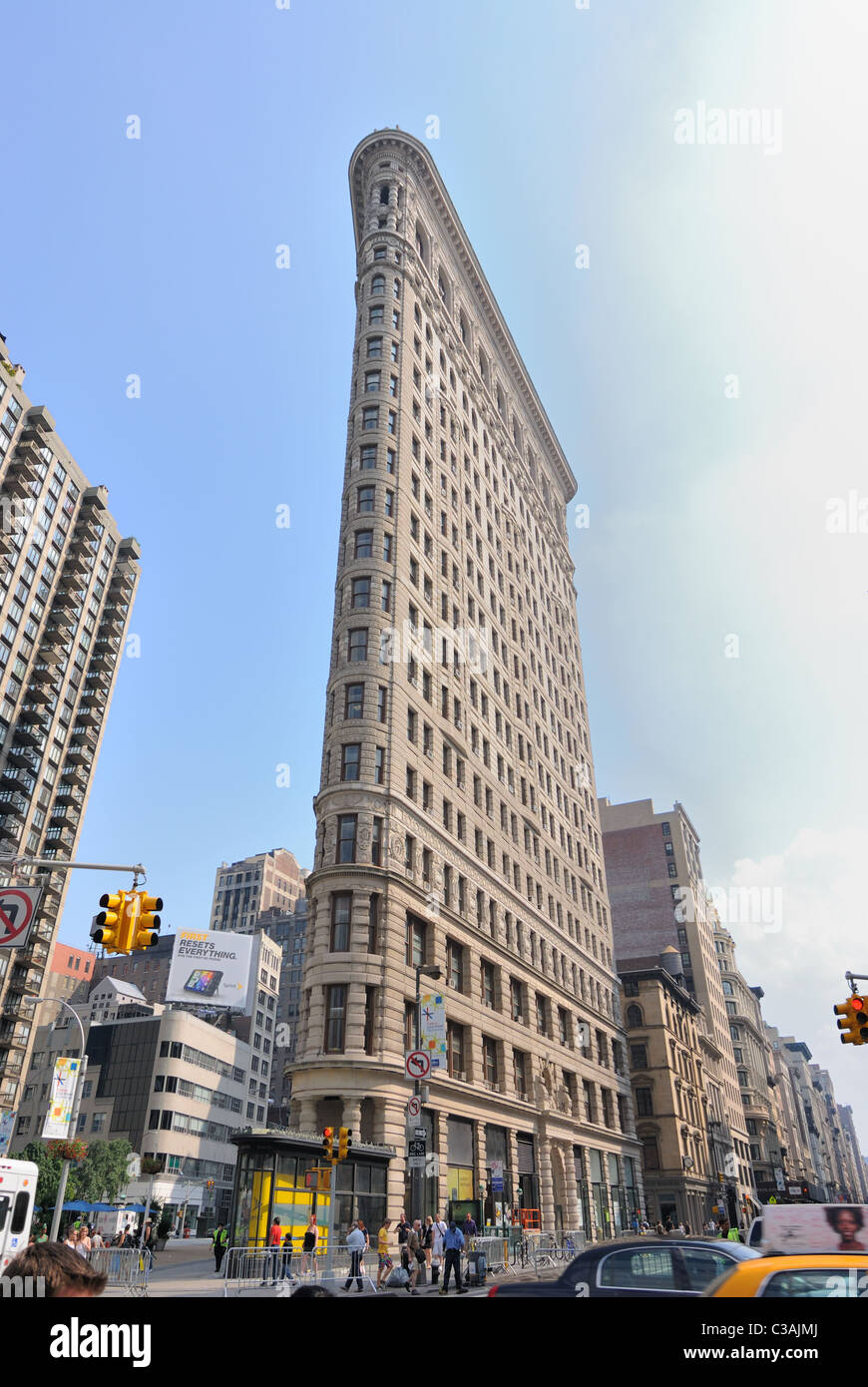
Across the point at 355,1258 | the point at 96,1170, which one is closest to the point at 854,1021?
the point at 355,1258

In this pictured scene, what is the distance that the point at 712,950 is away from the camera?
126 m

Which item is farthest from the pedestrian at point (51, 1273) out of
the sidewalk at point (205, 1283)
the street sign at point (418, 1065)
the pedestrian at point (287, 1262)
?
the street sign at point (418, 1065)

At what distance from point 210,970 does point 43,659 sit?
4122 cm

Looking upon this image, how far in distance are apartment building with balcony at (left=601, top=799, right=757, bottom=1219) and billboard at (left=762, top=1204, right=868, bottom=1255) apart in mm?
101251

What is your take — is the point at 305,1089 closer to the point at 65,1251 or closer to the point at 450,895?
the point at 450,895

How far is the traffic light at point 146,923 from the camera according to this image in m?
16.8

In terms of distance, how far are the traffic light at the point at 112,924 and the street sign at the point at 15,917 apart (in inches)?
46.8

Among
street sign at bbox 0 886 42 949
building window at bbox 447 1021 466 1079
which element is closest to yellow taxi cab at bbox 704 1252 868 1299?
street sign at bbox 0 886 42 949

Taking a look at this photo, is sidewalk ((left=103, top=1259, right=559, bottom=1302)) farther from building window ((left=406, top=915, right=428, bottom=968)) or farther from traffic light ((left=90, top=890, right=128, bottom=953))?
building window ((left=406, top=915, right=428, bottom=968))

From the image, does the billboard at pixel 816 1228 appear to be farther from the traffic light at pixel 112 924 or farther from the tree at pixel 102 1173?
the tree at pixel 102 1173

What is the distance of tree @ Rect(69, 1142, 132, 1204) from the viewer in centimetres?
7488

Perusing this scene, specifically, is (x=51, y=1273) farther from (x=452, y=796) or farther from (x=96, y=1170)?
(x=96, y=1170)
